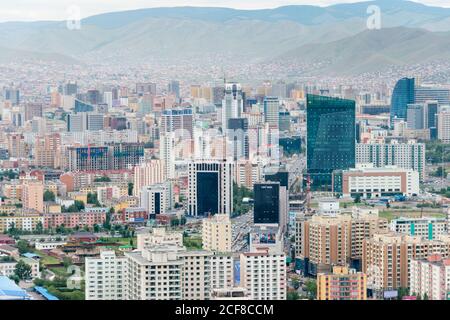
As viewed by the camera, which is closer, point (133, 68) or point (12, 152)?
point (133, 68)

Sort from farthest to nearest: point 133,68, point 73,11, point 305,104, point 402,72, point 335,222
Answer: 1. point 305,104
2. point 402,72
3. point 133,68
4. point 335,222
5. point 73,11

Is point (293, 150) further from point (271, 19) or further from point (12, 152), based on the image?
point (271, 19)

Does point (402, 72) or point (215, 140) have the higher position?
point (402, 72)

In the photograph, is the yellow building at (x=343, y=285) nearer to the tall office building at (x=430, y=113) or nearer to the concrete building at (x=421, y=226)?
the concrete building at (x=421, y=226)

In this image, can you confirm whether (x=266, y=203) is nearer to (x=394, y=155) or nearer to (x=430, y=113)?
(x=394, y=155)
